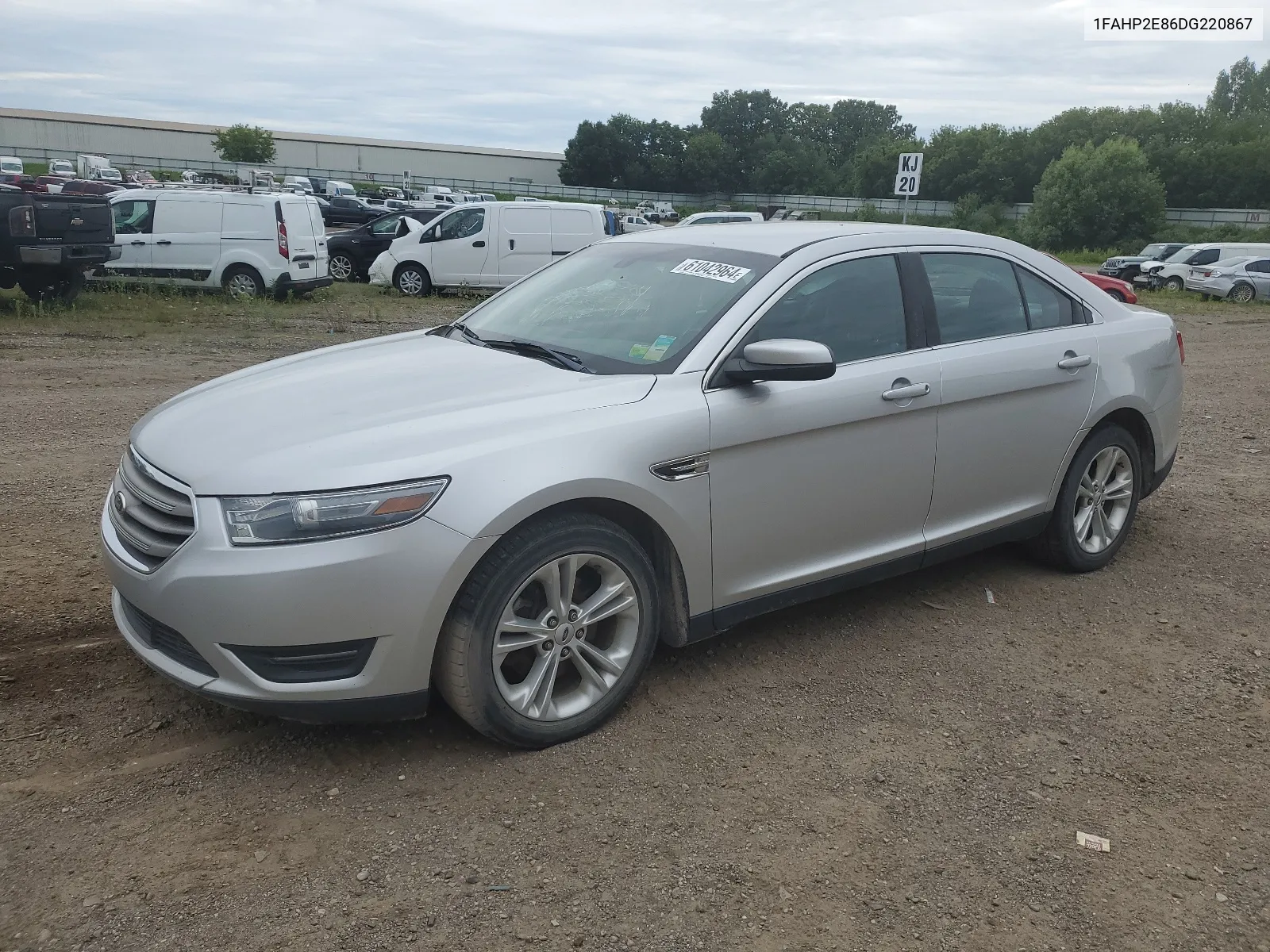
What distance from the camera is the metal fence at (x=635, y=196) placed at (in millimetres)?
62688

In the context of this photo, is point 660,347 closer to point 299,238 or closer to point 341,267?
point 299,238

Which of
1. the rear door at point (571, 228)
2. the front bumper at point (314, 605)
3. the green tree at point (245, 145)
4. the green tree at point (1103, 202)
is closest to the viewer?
the front bumper at point (314, 605)

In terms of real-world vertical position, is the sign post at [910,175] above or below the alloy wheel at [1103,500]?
above

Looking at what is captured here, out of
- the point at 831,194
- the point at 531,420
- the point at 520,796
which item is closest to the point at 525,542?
the point at 531,420

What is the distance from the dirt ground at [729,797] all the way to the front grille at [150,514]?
64cm

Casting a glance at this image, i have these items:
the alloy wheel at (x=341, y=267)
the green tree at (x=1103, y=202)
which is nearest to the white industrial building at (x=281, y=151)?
the green tree at (x=1103, y=202)

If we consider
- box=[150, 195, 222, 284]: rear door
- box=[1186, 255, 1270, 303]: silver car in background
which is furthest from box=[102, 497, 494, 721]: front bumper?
box=[1186, 255, 1270, 303]: silver car in background

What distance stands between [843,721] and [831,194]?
313ft

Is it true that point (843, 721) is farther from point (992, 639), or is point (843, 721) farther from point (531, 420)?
point (531, 420)

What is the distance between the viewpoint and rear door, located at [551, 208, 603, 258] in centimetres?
1847

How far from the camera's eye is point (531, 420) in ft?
10.8

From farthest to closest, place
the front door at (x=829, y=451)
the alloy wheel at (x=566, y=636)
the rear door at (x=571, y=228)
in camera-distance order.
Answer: the rear door at (x=571, y=228), the front door at (x=829, y=451), the alloy wheel at (x=566, y=636)

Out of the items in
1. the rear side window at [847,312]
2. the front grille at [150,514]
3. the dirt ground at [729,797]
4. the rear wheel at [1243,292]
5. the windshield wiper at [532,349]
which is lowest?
the dirt ground at [729,797]

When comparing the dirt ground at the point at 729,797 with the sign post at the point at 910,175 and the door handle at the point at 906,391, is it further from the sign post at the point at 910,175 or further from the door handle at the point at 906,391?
the sign post at the point at 910,175
